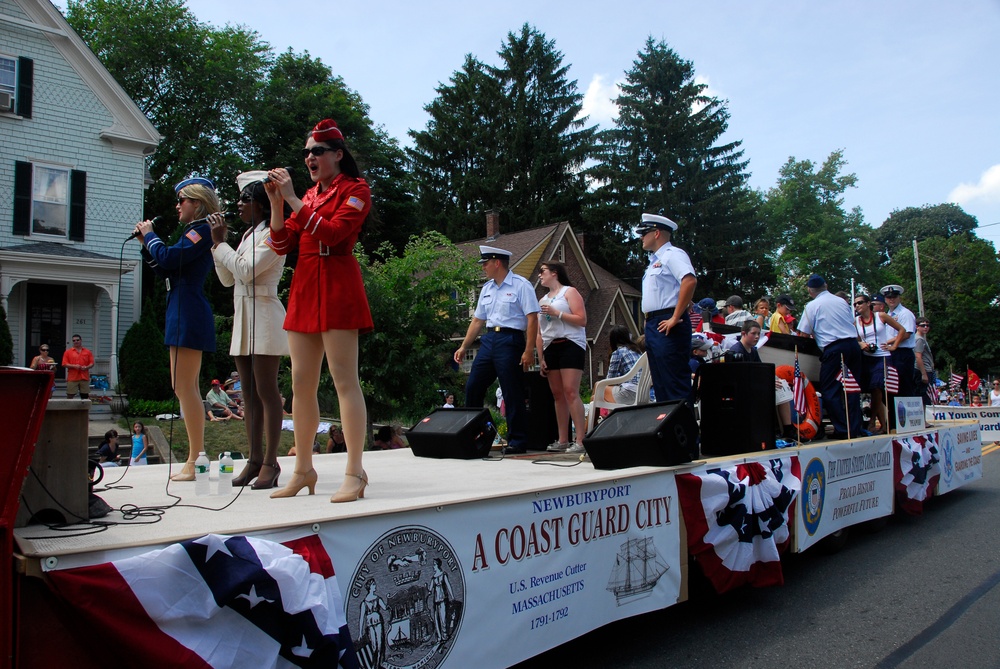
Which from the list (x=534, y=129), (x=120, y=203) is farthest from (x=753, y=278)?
(x=120, y=203)

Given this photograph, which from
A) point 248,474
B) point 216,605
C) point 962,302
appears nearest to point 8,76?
point 248,474

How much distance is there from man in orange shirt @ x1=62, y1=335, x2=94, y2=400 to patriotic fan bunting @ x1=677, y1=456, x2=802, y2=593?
15.7 meters

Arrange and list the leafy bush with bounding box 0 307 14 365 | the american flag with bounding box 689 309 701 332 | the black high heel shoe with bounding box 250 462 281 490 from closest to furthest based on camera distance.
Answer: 1. the black high heel shoe with bounding box 250 462 281 490
2. the american flag with bounding box 689 309 701 332
3. the leafy bush with bounding box 0 307 14 365

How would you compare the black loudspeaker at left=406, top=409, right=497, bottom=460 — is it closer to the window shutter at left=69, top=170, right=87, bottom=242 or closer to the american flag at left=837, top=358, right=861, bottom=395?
the american flag at left=837, top=358, right=861, bottom=395

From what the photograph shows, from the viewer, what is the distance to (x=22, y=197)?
19.3 m

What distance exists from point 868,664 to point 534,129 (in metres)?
44.4

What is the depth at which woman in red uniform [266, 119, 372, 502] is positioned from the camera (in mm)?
3189

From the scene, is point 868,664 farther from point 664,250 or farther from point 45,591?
point 45,591

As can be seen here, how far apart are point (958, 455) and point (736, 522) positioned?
5.61 m

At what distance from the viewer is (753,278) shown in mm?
42844

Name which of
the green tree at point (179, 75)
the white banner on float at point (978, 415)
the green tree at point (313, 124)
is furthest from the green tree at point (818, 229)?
the white banner on float at point (978, 415)

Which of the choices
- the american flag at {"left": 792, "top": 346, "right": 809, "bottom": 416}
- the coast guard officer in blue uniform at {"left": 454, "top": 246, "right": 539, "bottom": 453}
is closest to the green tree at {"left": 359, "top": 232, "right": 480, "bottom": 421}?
the coast guard officer in blue uniform at {"left": 454, "top": 246, "right": 539, "bottom": 453}

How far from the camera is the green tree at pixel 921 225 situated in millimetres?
83688

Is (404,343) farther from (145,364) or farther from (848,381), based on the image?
(848,381)
